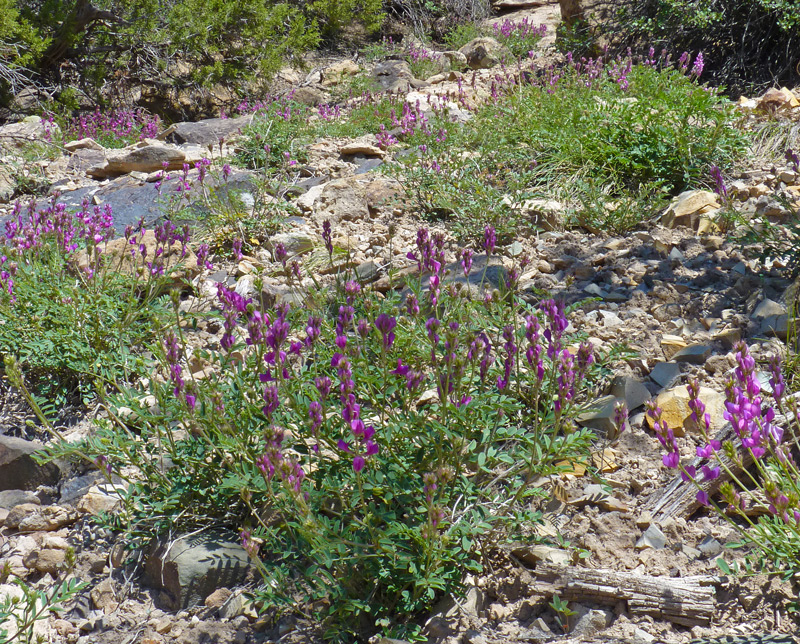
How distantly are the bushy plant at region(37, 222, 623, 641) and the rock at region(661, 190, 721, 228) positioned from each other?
2.27 meters

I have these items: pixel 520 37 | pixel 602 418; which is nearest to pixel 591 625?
pixel 602 418

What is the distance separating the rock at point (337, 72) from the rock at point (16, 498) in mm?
8828

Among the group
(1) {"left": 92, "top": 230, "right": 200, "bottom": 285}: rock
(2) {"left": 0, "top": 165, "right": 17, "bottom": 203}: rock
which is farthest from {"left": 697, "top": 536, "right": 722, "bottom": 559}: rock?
(2) {"left": 0, "top": 165, "right": 17, "bottom": 203}: rock

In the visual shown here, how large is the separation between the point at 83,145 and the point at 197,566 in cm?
678

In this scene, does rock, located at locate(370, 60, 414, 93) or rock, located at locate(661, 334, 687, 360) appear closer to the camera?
rock, located at locate(661, 334, 687, 360)

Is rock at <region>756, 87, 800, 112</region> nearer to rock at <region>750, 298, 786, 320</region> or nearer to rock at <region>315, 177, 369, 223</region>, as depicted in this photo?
rock at <region>750, 298, 786, 320</region>

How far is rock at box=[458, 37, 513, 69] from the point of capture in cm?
1045

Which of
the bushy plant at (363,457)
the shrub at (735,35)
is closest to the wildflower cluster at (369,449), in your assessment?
the bushy plant at (363,457)

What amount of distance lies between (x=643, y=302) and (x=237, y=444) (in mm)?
2333

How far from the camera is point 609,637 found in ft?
6.12

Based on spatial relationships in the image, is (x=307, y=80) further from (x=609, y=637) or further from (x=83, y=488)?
(x=609, y=637)

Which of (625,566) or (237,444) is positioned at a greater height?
(237,444)

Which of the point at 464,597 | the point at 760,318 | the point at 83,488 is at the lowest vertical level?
the point at 83,488

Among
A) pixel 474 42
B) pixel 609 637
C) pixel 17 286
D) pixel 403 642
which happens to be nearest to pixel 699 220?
pixel 609 637
